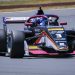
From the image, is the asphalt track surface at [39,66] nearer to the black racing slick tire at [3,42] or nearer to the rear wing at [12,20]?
the black racing slick tire at [3,42]

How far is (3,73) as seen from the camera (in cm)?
1016

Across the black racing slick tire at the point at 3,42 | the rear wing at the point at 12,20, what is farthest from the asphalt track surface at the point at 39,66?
the rear wing at the point at 12,20

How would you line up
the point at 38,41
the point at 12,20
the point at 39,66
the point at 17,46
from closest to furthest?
the point at 39,66, the point at 17,46, the point at 38,41, the point at 12,20

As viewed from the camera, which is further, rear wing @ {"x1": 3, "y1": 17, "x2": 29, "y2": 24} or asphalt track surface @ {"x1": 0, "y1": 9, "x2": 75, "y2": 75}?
rear wing @ {"x1": 3, "y1": 17, "x2": 29, "y2": 24}

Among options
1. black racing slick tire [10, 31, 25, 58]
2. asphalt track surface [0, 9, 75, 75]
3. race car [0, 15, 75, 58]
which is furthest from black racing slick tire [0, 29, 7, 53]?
asphalt track surface [0, 9, 75, 75]

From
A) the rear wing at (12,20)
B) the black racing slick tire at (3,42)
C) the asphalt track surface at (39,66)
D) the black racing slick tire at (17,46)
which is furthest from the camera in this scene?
the rear wing at (12,20)

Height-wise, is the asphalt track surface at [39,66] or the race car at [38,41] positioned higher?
the race car at [38,41]

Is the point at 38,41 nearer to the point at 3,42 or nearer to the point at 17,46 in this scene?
the point at 3,42

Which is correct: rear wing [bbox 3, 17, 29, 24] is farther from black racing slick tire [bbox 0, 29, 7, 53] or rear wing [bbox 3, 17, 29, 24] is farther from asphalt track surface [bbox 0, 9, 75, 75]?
asphalt track surface [bbox 0, 9, 75, 75]

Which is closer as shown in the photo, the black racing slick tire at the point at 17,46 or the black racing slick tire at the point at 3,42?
the black racing slick tire at the point at 17,46

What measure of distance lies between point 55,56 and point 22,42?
4.01 feet

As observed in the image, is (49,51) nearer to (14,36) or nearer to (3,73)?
(14,36)

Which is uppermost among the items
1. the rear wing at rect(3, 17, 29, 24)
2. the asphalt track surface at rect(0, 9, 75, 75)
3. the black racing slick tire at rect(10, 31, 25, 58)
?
the rear wing at rect(3, 17, 29, 24)

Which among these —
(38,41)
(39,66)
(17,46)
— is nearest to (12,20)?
(38,41)
